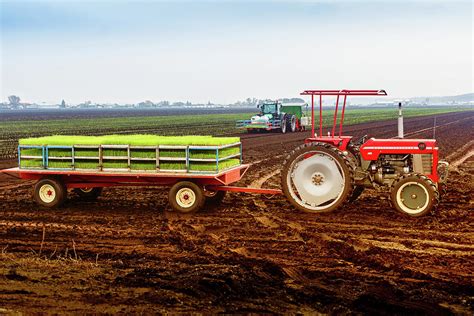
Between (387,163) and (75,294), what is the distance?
6.77 m

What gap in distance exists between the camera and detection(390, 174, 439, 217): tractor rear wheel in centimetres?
1037

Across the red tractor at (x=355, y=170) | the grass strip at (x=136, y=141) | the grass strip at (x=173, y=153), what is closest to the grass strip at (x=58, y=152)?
the grass strip at (x=136, y=141)

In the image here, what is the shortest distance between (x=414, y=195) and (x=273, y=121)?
92.6 feet

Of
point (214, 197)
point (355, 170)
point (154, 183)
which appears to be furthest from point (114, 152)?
point (355, 170)

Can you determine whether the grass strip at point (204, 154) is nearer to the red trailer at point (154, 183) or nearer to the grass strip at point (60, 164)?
the red trailer at point (154, 183)

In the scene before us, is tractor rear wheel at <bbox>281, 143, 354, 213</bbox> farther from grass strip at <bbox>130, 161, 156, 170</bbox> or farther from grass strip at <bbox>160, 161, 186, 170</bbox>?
grass strip at <bbox>130, 161, 156, 170</bbox>

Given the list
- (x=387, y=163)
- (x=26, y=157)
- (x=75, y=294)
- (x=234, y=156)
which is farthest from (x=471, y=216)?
(x=26, y=157)

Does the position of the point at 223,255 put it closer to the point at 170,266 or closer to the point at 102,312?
the point at 170,266

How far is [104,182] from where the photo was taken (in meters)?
11.7

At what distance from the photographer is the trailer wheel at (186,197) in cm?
1105

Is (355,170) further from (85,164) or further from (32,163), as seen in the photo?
(32,163)

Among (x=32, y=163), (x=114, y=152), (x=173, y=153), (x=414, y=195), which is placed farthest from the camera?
(x=32, y=163)

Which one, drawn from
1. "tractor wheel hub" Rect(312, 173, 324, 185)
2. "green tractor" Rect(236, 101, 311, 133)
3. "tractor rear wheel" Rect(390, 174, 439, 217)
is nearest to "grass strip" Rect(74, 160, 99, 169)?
"tractor wheel hub" Rect(312, 173, 324, 185)

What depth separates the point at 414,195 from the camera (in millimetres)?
10555
